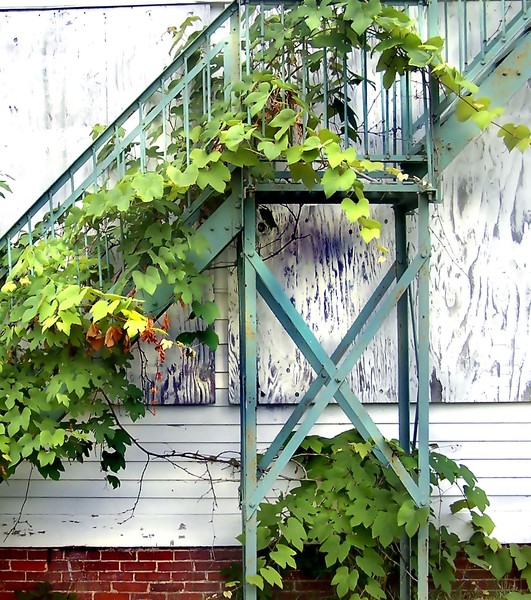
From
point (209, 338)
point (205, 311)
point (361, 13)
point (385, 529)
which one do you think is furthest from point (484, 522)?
point (361, 13)

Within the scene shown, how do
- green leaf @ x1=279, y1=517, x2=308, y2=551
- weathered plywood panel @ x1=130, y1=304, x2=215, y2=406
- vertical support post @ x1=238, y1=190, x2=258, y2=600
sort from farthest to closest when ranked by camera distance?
weathered plywood panel @ x1=130, y1=304, x2=215, y2=406 → green leaf @ x1=279, y1=517, x2=308, y2=551 → vertical support post @ x1=238, y1=190, x2=258, y2=600

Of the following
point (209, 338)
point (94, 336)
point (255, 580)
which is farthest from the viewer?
point (209, 338)

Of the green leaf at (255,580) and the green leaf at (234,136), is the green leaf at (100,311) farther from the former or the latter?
the green leaf at (255,580)

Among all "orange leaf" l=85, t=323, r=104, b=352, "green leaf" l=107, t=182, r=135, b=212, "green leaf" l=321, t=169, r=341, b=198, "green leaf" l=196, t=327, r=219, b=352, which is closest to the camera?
"green leaf" l=321, t=169, r=341, b=198

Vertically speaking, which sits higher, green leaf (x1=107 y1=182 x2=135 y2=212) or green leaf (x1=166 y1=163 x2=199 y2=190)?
green leaf (x1=166 y1=163 x2=199 y2=190)

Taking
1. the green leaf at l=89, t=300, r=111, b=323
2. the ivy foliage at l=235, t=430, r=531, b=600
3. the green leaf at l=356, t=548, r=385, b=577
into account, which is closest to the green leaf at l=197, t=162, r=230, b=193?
the green leaf at l=89, t=300, r=111, b=323

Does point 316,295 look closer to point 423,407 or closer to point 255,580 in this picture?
point 423,407

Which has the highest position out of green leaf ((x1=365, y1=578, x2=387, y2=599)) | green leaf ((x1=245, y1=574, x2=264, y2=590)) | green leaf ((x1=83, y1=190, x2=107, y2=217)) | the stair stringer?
the stair stringer

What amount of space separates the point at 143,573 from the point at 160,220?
85.3 inches

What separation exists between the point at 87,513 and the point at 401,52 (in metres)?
3.10

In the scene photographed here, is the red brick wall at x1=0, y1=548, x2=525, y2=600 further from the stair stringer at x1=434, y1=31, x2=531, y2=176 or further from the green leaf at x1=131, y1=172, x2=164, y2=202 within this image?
the stair stringer at x1=434, y1=31, x2=531, y2=176

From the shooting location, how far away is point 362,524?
3393 mm

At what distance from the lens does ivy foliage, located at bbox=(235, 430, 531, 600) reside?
10.7 feet

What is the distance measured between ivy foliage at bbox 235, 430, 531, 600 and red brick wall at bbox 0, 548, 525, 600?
295 millimetres
